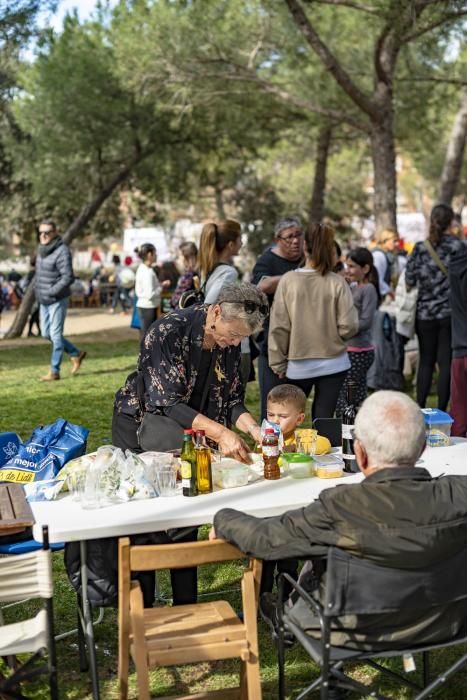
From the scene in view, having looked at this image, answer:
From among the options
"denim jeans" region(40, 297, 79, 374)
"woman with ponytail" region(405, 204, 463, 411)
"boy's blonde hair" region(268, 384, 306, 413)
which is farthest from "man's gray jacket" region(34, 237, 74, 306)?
"boy's blonde hair" region(268, 384, 306, 413)

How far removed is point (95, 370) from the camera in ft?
41.9

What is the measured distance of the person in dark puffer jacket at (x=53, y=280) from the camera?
432 inches

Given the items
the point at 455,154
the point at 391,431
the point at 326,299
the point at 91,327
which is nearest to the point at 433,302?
the point at 326,299

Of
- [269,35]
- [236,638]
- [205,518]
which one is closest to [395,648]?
[236,638]

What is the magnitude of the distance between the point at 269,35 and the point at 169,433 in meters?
13.9

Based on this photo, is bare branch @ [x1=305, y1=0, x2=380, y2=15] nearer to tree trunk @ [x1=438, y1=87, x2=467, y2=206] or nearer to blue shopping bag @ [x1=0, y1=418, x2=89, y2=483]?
tree trunk @ [x1=438, y1=87, x2=467, y2=206]

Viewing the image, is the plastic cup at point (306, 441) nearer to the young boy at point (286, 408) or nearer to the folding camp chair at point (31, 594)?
the young boy at point (286, 408)

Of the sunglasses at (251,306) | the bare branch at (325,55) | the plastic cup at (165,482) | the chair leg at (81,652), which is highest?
the bare branch at (325,55)

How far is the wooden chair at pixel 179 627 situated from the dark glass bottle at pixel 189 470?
0.46 m

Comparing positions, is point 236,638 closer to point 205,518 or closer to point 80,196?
point 205,518

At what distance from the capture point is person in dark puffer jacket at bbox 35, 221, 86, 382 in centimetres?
1097

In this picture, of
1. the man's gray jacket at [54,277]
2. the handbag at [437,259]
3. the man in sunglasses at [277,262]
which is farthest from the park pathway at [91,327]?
the man in sunglasses at [277,262]

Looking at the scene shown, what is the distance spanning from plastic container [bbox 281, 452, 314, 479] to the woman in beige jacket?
76.6 inches

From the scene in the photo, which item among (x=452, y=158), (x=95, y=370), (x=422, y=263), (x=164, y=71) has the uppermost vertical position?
(x=164, y=71)
